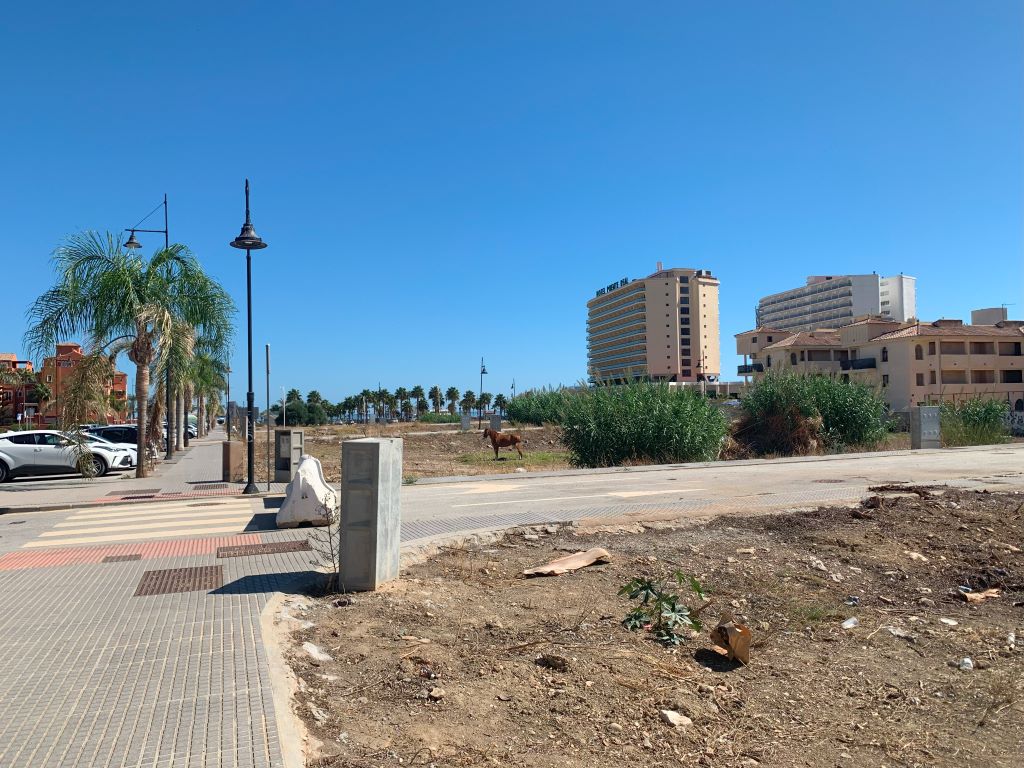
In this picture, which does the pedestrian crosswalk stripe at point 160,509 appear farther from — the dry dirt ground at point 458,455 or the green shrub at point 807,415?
the green shrub at point 807,415

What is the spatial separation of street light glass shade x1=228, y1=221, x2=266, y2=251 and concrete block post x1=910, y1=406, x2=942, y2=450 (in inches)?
978

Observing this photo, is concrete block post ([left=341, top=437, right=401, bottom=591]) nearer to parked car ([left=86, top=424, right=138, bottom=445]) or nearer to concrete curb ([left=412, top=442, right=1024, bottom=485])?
concrete curb ([left=412, top=442, right=1024, bottom=485])

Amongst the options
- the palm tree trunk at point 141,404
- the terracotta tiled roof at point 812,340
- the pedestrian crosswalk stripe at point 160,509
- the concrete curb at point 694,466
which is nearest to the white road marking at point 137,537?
the pedestrian crosswalk stripe at point 160,509

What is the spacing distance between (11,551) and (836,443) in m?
28.9

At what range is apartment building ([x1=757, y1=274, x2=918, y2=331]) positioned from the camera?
17526 cm

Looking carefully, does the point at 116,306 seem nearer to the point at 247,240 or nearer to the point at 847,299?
the point at 247,240

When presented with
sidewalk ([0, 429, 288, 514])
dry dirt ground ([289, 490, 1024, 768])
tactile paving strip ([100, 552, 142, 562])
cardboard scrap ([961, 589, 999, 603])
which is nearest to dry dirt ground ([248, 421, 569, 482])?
sidewalk ([0, 429, 288, 514])

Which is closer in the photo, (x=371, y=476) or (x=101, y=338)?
(x=371, y=476)

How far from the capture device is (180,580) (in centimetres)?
772

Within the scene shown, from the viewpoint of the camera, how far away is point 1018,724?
13.9 ft

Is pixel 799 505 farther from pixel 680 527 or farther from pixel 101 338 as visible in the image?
pixel 101 338

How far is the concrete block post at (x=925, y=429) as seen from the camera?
2869 centimetres

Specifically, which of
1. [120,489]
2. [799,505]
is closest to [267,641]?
[799,505]

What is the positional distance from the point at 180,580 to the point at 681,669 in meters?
5.40
